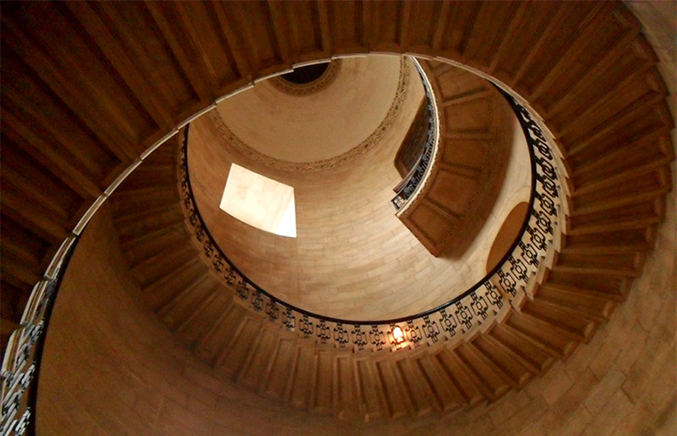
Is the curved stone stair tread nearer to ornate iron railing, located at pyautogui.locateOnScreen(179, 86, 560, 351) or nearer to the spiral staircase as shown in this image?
the spiral staircase

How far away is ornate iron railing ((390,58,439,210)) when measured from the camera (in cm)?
915

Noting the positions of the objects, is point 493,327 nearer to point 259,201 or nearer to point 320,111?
point 259,201

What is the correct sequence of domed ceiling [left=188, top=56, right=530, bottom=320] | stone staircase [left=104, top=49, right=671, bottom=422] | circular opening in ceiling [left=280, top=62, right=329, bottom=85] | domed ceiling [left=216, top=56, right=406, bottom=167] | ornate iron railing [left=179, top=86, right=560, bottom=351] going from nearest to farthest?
stone staircase [left=104, top=49, right=671, bottom=422], ornate iron railing [left=179, top=86, right=560, bottom=351], domed ceiling [left=188, top=56, right=530, bottom=320], domed ceiling [left=216, top=56, right=406, bottom=167], circular opening in ceiling [left=280, top=62, right=329, bottom=85]

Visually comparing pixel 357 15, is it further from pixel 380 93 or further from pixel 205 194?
pixel 380 93

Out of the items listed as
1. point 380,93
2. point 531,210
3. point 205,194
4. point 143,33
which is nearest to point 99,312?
point 143,33

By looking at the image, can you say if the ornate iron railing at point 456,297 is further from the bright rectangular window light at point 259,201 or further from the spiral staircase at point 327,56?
the bright rectangular window light at point 259,201

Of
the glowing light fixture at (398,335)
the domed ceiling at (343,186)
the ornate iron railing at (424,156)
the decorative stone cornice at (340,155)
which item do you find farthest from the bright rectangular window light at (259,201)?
the glowing light fixture at (398,335)

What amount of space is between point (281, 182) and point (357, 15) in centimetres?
834

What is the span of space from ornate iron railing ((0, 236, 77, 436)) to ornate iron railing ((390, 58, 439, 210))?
7111 mm

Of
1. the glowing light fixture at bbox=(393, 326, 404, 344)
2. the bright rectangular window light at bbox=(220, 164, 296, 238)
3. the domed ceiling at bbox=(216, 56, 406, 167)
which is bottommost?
the glowing light fixture at bbox=(393, 326, 404, 344)

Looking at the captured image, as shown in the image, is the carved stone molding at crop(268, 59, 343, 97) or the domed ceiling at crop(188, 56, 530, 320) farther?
the carved stone molding at crop(268, 59, 343, 97)

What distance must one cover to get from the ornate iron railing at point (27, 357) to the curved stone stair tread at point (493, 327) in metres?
2.48

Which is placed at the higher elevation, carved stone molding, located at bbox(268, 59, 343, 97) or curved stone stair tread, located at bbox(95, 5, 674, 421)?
carved stone molding, located at bbox(268, 59, 343, 97)

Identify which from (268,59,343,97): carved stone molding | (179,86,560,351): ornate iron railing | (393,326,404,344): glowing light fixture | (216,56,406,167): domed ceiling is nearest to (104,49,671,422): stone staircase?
(179,86,560,351): ornate iron railing
